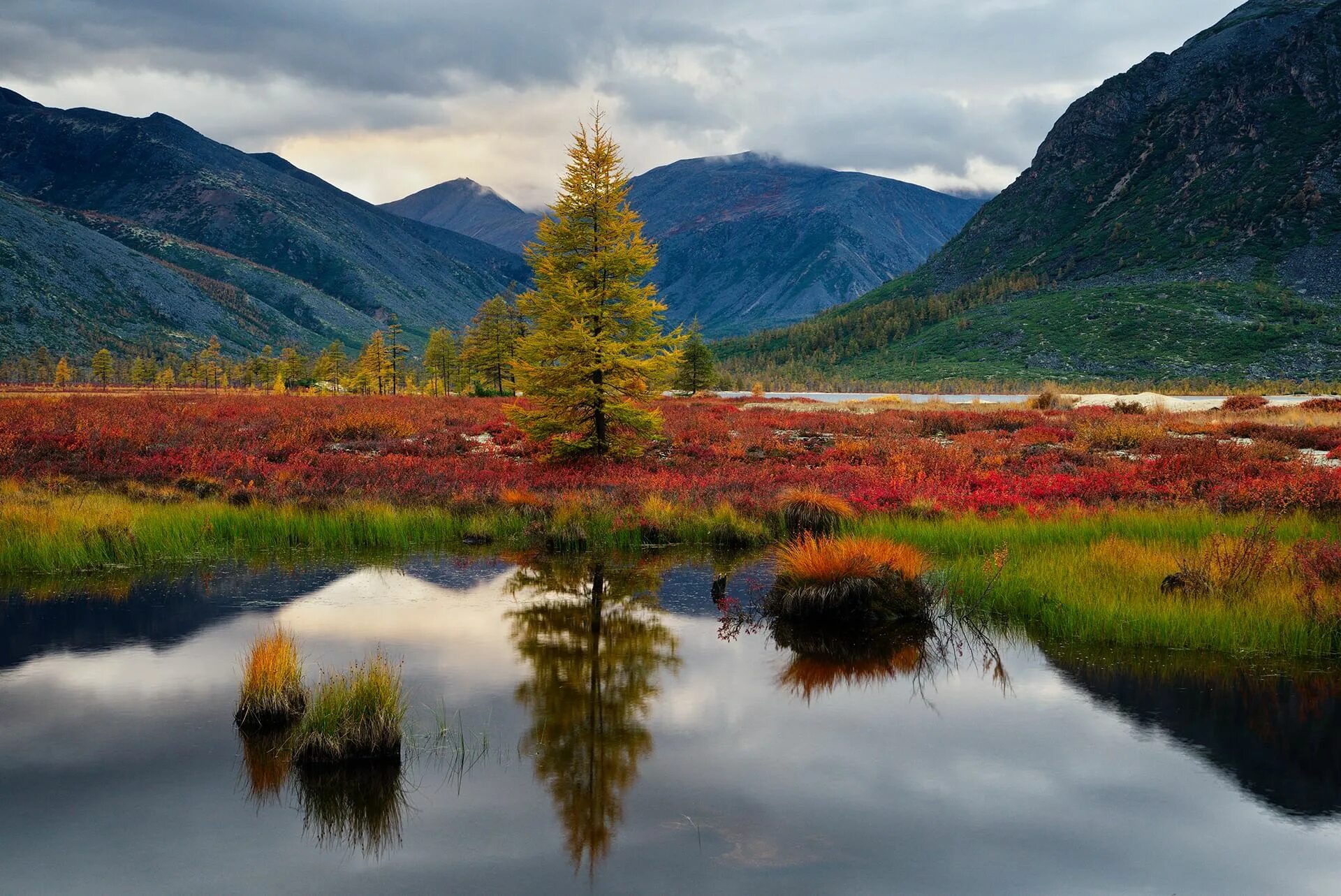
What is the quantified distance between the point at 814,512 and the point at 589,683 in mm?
8256

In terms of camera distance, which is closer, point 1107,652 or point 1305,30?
Answer: point 1107,652

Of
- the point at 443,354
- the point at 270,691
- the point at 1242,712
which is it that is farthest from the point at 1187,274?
the point at 270,691

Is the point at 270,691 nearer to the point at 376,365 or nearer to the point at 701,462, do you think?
the point at 701,462

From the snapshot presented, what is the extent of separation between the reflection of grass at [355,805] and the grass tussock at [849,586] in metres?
5.79

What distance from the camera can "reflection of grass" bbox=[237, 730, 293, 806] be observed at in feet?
20.3

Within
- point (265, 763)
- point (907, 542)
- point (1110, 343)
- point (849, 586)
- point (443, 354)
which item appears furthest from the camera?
point (1110, 343)

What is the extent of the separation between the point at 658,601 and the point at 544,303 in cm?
1332

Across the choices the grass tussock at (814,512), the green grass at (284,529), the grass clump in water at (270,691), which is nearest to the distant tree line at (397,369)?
the green grass at (284,529)

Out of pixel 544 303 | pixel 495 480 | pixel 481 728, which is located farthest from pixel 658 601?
pixel 544 303

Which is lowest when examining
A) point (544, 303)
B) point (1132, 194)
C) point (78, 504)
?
point (78, 504)

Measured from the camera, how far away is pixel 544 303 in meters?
23.0

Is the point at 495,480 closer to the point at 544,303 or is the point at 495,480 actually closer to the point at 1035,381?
the point at 544,303

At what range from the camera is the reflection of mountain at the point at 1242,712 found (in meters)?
6.46

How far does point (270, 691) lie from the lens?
7.48 meters
